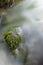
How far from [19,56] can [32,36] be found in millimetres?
538

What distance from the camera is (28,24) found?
11.2 feet

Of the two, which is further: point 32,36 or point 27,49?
point 32,36

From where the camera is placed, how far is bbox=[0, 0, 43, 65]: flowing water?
8.79 feet

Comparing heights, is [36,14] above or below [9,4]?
below

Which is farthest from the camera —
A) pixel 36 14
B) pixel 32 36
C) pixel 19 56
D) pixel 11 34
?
pixel 36 14

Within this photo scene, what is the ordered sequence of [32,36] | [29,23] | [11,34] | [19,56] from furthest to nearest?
[29,23]
[32,36]
[11,34]
[19,56]

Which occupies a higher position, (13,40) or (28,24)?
(28,24)

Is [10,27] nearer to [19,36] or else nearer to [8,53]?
[19,36]

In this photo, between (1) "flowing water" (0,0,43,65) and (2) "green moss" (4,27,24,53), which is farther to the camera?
(2) "green moss" (4,27,24,53)

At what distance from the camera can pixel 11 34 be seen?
113 inches

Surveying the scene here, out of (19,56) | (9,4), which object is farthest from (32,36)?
(9,4)

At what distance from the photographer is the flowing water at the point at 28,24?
268cm

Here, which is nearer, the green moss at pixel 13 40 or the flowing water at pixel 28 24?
the flowing water at pixel 28 24

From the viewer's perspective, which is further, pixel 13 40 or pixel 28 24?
pixel 28 24
